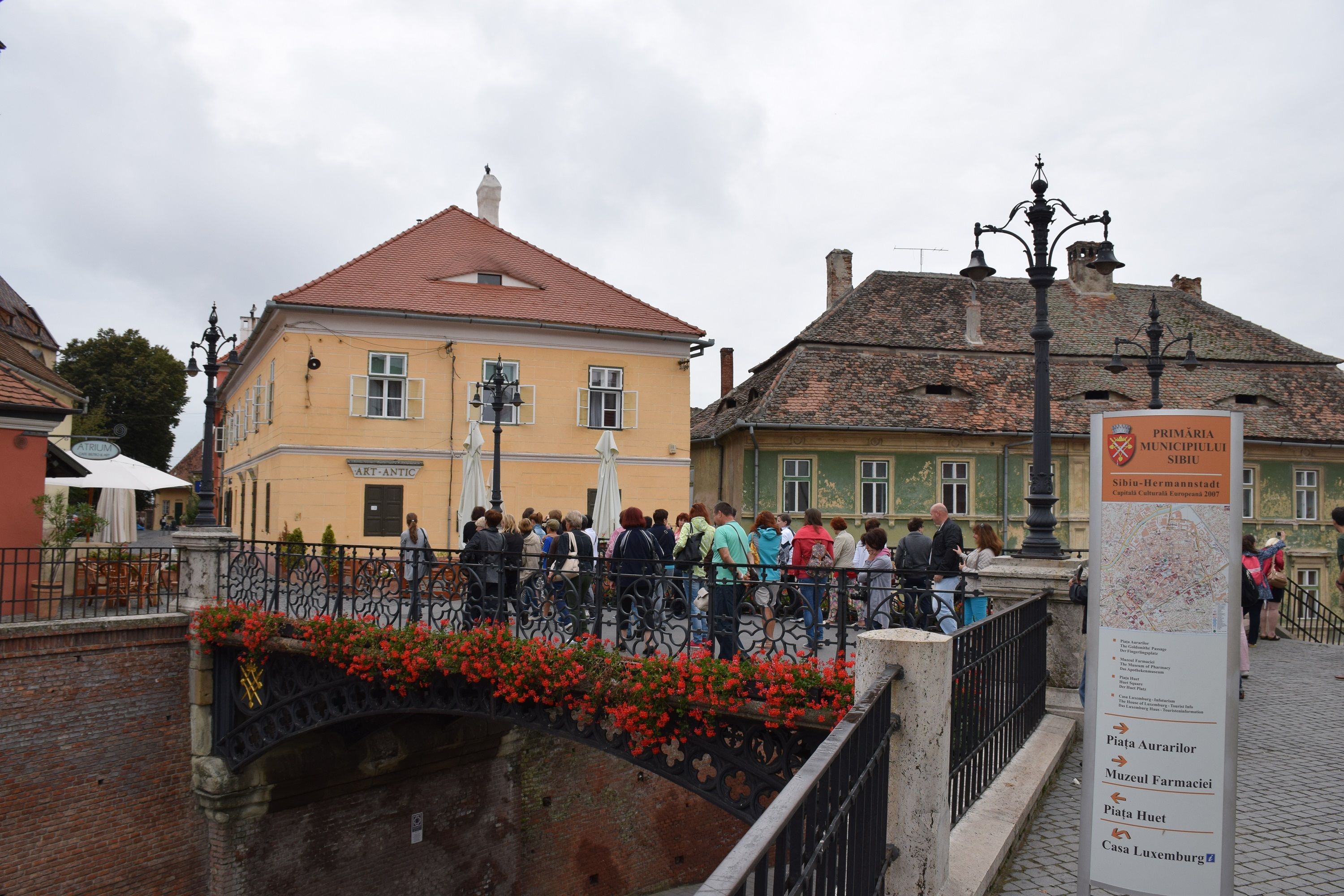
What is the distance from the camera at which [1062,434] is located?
26266 millimetres

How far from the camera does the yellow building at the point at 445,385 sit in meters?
21.3

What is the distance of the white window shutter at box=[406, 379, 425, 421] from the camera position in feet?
72.2

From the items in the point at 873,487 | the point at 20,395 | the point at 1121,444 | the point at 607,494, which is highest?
the point at 20,395

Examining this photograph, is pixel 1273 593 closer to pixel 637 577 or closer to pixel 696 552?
pixel 696 552

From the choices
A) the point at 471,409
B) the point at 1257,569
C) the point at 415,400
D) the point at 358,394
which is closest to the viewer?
the point at 1257,569

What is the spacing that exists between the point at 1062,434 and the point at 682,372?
11.3 m

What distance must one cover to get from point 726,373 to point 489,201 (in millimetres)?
11139

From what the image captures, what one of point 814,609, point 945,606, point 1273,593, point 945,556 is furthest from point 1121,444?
point 1273,593

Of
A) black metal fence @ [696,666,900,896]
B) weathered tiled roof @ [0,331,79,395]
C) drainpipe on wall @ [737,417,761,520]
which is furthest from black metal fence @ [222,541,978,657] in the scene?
drainpipe on wall @ [737,417,761,520]

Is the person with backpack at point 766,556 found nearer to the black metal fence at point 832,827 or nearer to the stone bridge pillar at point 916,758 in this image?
the stone bridge pillar at point 916,758

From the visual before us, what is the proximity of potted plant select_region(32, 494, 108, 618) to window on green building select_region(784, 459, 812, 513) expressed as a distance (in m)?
16.8

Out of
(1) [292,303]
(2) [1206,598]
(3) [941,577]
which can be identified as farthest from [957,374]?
(2) [1206,598]

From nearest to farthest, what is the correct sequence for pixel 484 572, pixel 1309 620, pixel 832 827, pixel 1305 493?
pixel 832 827 < pixel 484 572 < pixel 1309 620 < pixel 1305 493

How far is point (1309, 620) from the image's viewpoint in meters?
21.8
